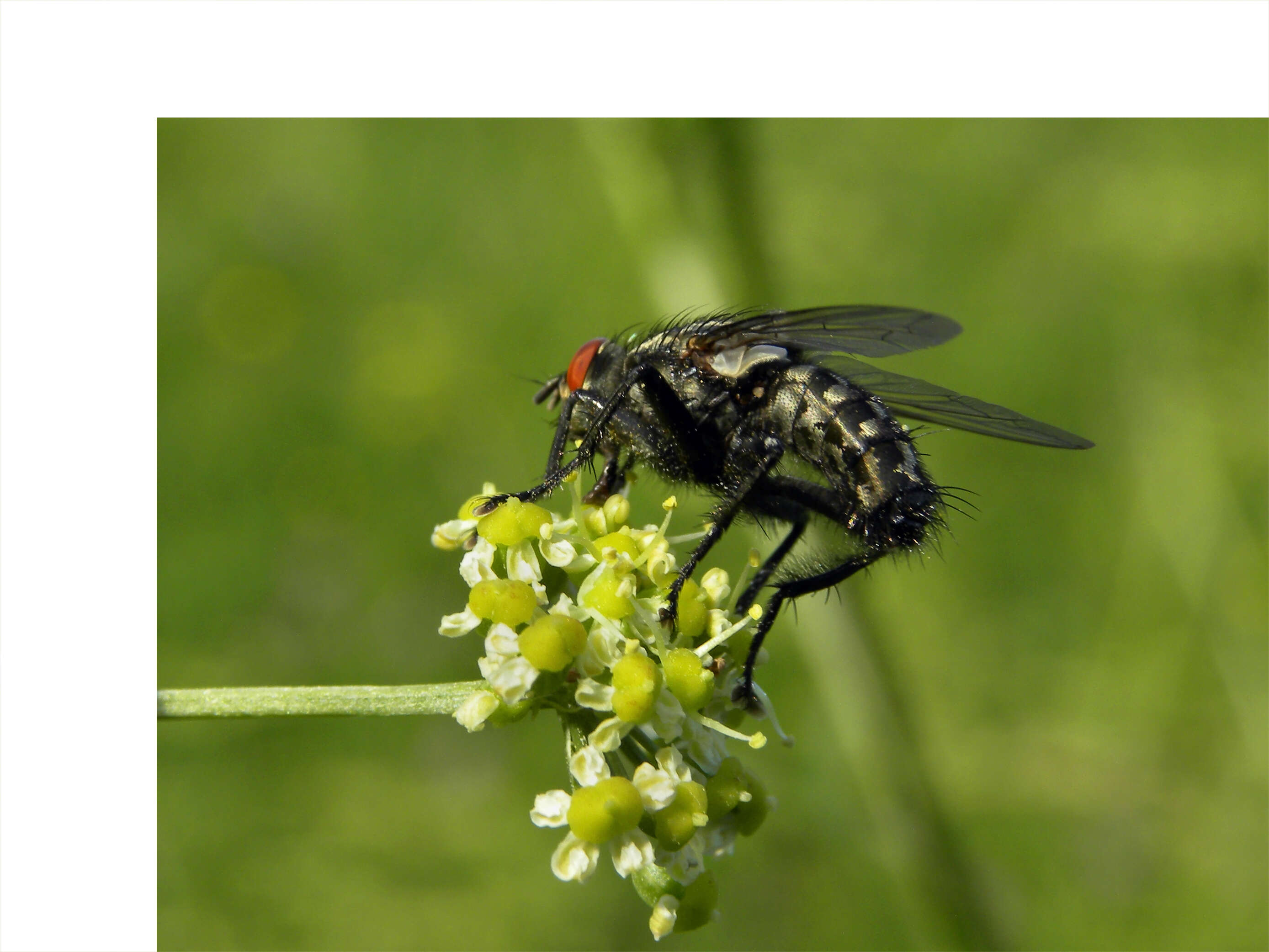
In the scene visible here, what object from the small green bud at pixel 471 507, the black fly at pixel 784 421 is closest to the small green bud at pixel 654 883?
the black fly at pixel 784 421

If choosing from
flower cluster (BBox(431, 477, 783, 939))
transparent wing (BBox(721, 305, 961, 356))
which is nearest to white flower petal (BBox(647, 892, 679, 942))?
flower cluster (BBox(431, 477, 783, 939))

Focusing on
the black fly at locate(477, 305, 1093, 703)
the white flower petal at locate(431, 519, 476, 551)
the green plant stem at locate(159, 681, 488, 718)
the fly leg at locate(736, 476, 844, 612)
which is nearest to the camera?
the green plant stem at locate(159, 681, 488, 718)

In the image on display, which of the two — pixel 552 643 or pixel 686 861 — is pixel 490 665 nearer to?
pixel 552 643

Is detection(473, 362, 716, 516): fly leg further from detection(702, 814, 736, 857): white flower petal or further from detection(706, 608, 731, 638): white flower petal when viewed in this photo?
detection(702, 814, 736, 857): white flower petal

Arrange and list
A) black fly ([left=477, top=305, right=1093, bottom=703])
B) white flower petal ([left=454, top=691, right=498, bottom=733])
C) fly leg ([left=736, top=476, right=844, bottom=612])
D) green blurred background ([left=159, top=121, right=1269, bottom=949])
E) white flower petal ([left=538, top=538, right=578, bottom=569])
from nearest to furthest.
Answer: white flower petal ([left=454, top=691, right=498, bottom=733]) → white flower petal ([left=538, top=538, right=578, bottom=569]) → black fly ([left=477, top=305, right=1093, bottom=703]) → fly leg ([left=736, top=476, right=844, bottom=612]) → green blurred background ([left=159, top=121, right=1269, bottom=949])

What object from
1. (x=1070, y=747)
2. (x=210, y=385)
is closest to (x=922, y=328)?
(x=1070, y=747)

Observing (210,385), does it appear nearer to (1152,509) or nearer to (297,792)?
(297,792)
